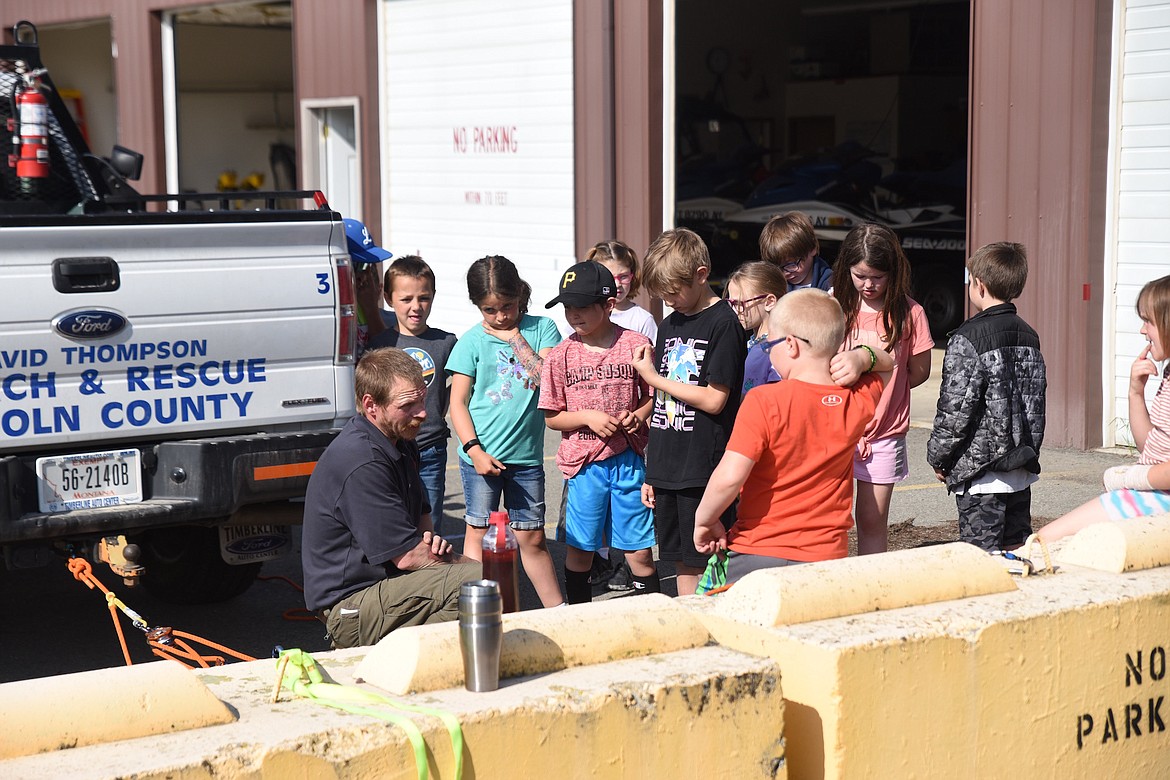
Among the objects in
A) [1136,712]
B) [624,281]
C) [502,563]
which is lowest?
[1136,712]

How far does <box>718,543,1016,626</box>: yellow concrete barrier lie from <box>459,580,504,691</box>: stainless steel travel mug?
0.74 meters

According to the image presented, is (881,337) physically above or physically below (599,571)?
above

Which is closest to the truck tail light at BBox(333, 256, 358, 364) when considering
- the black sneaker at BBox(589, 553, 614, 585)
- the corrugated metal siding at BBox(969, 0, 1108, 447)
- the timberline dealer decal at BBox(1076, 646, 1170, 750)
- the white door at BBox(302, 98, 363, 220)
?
the black sneaker at BBox(589, 553, 614, 585)

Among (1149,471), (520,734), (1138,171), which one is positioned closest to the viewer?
(520,734)

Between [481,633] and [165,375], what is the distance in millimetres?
2988

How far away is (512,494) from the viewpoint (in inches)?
228

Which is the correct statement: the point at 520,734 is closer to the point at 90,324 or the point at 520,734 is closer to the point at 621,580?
the point at 90,324

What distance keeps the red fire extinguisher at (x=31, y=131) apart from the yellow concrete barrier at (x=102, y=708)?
4.83 meters

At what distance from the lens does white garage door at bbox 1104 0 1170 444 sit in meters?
9.36

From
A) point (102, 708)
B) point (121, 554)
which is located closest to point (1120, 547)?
point (102, 708)

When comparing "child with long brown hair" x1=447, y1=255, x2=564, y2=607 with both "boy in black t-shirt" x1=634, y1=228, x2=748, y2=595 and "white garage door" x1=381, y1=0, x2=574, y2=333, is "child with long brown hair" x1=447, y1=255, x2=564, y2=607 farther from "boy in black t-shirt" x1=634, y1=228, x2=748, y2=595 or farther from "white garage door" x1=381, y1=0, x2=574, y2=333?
"white garage door" x1=381, y1=0, x2=574, y2=333

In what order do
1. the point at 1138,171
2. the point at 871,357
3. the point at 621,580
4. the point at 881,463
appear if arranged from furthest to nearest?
the point at 1138,171
the point at 621,580
the point at 881,463
the point at 871,357

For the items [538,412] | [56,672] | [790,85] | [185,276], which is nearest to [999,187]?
[538,412]

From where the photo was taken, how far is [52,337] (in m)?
5.16
